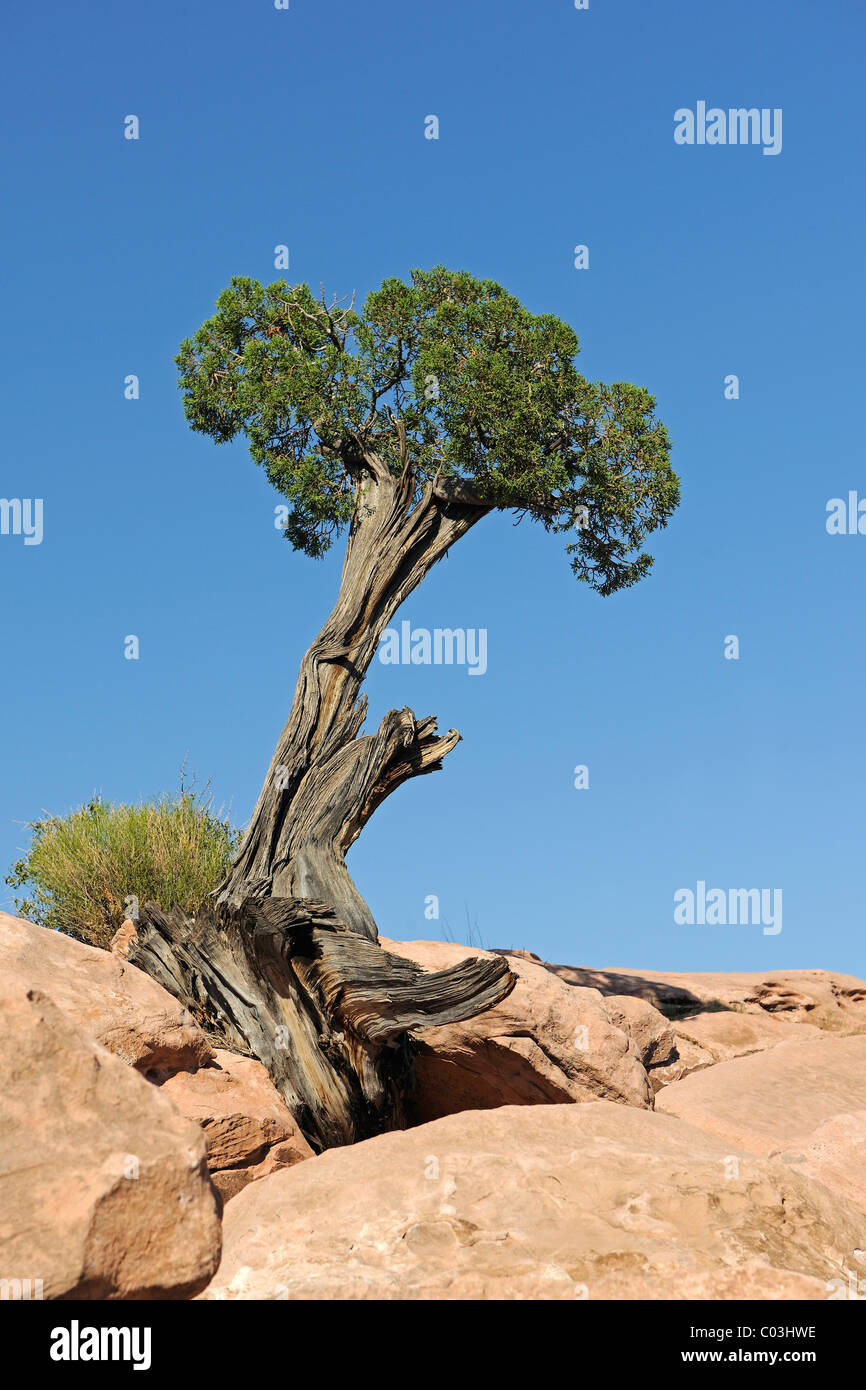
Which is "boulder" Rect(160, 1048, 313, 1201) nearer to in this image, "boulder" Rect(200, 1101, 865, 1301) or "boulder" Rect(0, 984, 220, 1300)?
"boulder" Rect(200, 1101, 865, 1301)

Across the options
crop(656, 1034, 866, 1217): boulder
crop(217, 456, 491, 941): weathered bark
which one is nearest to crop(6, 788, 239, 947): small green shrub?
crop(217, 456, 491, 941): weathered bark

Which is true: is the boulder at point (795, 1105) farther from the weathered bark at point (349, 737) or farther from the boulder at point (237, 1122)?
the weathered bark at point (349, 737)

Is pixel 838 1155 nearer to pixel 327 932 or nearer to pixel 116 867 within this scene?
pixel 327 932

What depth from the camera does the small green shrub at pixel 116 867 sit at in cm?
1579

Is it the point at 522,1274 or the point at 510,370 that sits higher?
the point at 510,370

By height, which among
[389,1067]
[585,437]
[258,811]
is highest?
[585,437]

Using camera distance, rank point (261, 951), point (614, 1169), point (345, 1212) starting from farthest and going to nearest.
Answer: point (261, 951) → point (614, 1169) → point (345, 1212)

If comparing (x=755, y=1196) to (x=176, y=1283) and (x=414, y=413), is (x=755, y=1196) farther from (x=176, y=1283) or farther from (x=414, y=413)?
(x=414, y=413)

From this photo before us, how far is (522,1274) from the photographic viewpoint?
4797 millimetres

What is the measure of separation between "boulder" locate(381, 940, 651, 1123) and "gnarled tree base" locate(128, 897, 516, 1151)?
0.37 m

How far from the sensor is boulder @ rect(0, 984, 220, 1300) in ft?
13.5

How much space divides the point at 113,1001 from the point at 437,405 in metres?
10.0

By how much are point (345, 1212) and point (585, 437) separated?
42.0 feet
